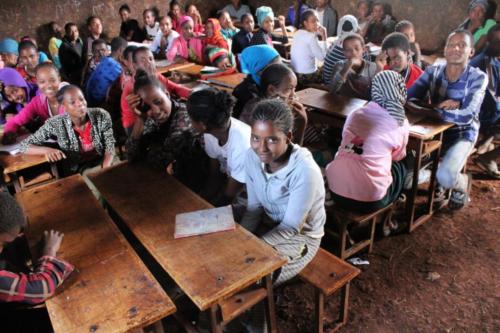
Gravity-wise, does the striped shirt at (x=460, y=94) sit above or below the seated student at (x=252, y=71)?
below

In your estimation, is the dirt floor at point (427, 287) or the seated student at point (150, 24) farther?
the seated student at point (150, 24)

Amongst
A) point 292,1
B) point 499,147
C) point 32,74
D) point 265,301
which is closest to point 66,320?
point 265,301

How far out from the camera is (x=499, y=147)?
13.2 ft

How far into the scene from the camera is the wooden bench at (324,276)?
2.00 metres

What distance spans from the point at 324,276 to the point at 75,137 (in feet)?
6.67

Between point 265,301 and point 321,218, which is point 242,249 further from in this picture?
point 321,218

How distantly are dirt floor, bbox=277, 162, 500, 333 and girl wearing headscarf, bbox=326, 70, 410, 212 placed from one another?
504 mm

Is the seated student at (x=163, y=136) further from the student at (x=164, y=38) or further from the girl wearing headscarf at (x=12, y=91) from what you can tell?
the student at (x=164, y=38)

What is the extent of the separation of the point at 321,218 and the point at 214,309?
716 millimetres

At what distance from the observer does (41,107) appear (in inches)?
128

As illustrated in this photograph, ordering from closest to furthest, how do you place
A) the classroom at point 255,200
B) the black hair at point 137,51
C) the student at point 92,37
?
the classroom at point 255,200 < the black hair at point 137,51 < the student at point 92,37

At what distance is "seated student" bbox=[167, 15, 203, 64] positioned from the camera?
18.8 ft

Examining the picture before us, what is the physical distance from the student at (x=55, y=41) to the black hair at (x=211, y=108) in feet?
17.1

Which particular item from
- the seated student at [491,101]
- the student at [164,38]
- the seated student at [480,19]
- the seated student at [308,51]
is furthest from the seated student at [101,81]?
the seated student at [480,19]
